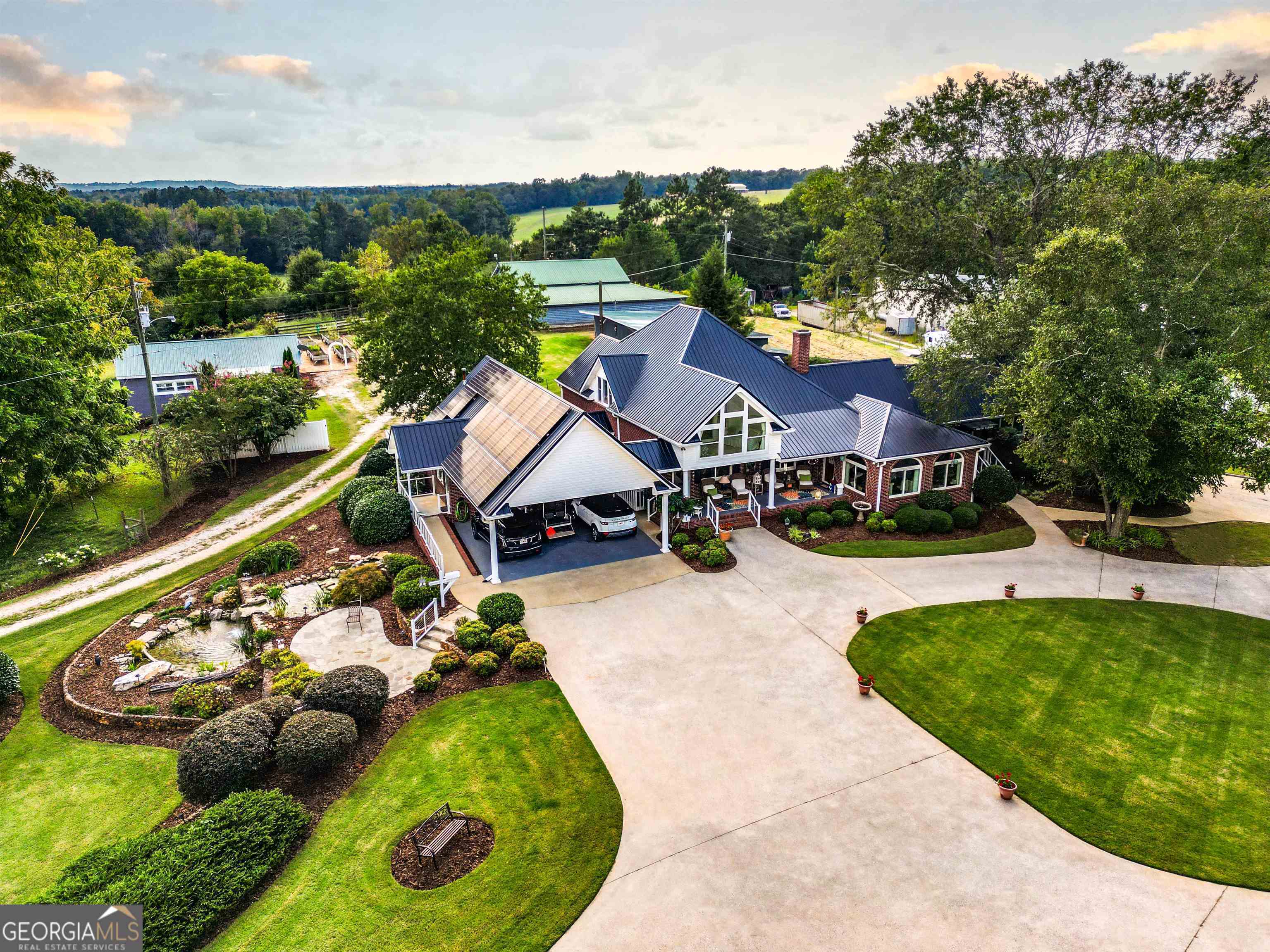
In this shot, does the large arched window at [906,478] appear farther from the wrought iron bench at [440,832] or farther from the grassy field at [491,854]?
the wrought iron bench at [440,832]

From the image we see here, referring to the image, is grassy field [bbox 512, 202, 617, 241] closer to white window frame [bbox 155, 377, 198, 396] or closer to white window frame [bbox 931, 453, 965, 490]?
white window frame [bbox 155, 377, 198, 396]

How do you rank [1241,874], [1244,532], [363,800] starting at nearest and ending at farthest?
[1241,874], [363,800], [1244,532]

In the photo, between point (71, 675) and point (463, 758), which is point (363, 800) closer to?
point (463, 758)

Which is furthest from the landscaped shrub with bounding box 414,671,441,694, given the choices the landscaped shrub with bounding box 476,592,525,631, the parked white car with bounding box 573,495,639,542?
the parked white car with bounding box 573,495,639,542

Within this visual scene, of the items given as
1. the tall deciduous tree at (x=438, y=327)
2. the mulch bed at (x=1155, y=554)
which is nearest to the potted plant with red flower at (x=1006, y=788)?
the mulch bed at (x=1155, y=554)

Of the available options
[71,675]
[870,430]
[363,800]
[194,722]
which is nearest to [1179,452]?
[870,430]
